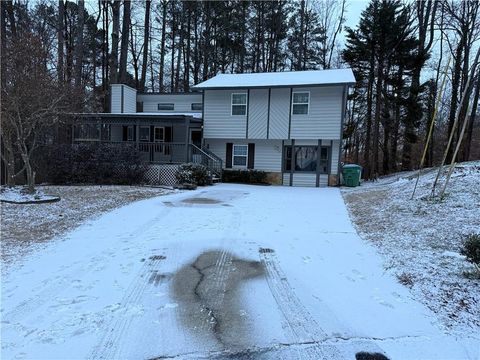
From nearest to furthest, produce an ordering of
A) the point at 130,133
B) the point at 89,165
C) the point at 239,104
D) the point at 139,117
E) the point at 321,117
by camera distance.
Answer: the point at 89,165
the point at 139,117
the point at 321,117
the point at 239,104
the point at 130,133

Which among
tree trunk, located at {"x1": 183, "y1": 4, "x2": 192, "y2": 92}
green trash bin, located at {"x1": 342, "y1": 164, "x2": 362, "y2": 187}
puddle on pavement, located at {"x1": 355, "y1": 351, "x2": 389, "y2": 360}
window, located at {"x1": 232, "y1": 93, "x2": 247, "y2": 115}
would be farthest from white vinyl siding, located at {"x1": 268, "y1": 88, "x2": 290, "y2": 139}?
puddle on pavement, located at {"x1": 355, "y1": 351, "x2": 389, "y2": 360}

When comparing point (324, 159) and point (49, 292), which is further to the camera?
point (324, 159)

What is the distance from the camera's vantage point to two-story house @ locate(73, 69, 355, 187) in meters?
18.0

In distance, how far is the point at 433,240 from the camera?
20.4ft

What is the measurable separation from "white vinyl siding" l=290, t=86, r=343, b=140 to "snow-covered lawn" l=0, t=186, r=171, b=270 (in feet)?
30.9

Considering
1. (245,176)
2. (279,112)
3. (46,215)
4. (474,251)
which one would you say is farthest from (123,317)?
(279,112)

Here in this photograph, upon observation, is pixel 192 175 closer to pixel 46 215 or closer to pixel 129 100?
pixel 46 215

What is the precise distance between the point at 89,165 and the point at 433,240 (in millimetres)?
13082

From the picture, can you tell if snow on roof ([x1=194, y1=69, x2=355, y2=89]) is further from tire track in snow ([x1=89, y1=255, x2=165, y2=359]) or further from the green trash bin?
tire track in snow ([x1=89, y1=255, x2=165, y2=359])

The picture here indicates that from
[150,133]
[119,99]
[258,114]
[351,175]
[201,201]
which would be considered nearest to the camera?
[201,201]

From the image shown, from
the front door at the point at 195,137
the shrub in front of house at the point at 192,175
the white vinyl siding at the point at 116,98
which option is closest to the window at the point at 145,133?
the white vinyl siding at the point at 116,98

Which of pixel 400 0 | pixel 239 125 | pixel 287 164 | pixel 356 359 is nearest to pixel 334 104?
pixel 287 164

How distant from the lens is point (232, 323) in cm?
350

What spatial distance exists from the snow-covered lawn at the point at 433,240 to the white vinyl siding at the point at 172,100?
14.4 meters
